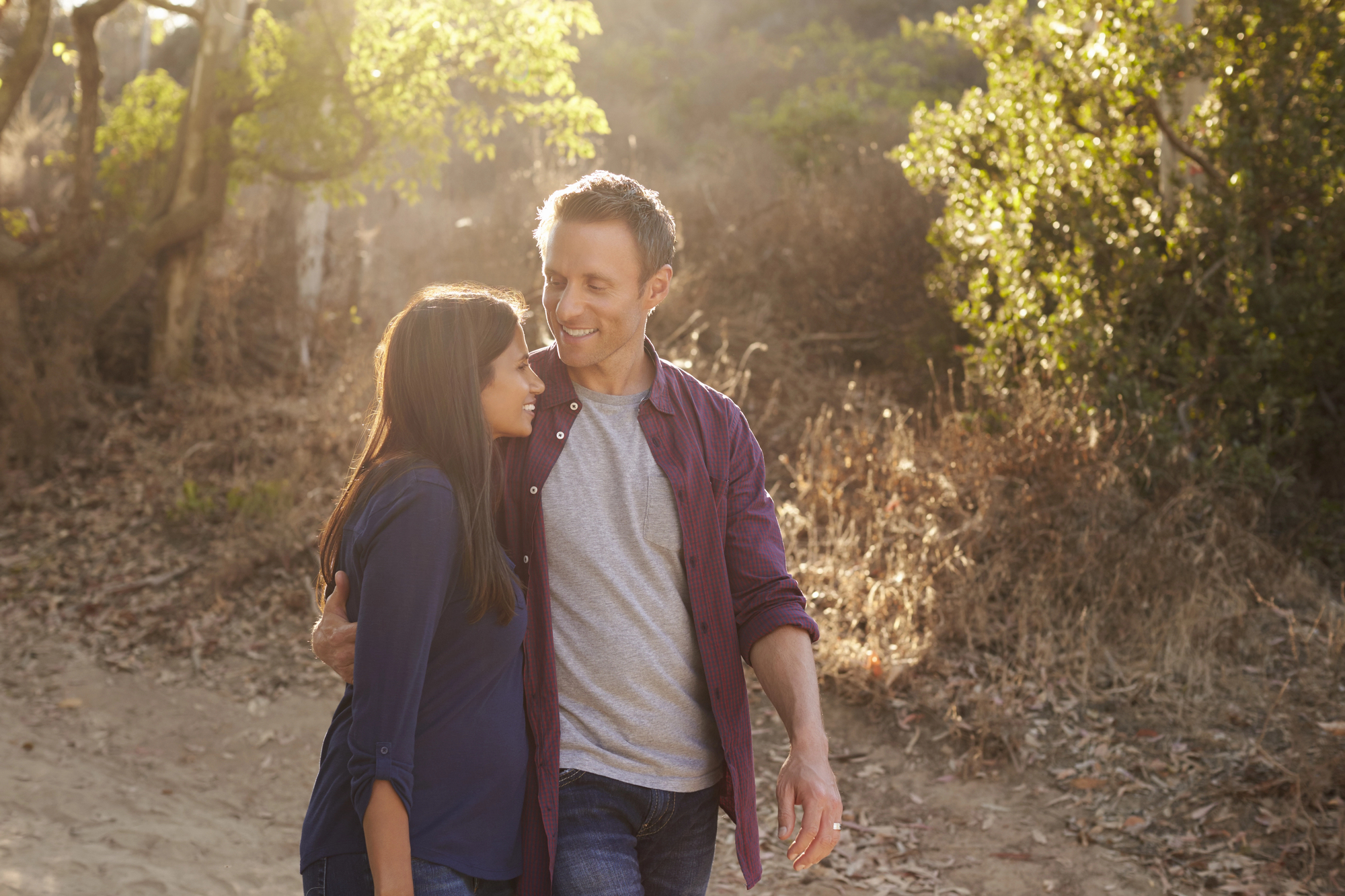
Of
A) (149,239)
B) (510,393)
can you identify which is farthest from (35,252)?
(510,393)

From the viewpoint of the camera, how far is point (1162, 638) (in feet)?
18.7

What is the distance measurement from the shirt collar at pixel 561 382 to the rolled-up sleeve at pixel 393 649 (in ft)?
1.97

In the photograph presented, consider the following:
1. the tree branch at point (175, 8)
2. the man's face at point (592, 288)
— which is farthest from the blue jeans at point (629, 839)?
the tree branch at point (175, 8)

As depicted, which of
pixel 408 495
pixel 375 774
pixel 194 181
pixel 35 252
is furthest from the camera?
pixel 194 181

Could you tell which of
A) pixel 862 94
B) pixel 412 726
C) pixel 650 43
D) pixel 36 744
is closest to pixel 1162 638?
pixel 412 726

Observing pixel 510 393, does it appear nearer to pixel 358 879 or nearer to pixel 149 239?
pixel 358 879

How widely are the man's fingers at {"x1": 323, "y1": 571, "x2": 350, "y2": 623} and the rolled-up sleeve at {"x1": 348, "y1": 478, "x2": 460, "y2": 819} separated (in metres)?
0.19

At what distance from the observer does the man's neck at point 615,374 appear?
2277 mm

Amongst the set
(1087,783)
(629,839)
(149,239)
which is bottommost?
(1087,783)

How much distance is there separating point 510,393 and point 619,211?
19.1 inches

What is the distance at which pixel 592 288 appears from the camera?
220cm

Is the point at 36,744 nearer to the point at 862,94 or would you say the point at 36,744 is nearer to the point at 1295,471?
the point at 1295,471

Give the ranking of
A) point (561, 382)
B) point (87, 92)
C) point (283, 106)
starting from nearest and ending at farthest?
point (561, 382), point (87, 92), point (283, 106)

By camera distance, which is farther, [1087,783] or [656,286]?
[1087,783]
